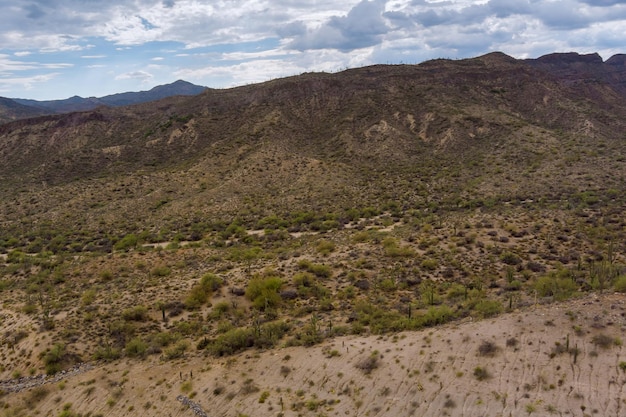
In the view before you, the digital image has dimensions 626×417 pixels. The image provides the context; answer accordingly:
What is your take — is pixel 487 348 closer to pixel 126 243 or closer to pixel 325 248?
pixel 325 248

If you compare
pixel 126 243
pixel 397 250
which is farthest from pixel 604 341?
pixel 126 243

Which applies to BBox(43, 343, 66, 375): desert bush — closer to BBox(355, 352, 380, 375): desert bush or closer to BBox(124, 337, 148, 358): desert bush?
BBox(124, 337, 148, 358): desert bush

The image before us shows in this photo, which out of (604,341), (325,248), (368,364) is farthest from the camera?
(325,248)

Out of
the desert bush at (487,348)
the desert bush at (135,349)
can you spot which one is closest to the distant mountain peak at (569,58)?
the desert bush at (487,348)

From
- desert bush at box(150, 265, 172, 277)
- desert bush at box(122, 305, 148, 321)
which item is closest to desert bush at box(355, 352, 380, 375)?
desert bush at box(122, 305, 148, 321)

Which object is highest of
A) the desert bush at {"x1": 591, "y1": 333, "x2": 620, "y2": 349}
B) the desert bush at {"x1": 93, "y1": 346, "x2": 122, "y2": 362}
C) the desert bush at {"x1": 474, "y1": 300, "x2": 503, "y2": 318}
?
the desert bush at {"x1": 591, "y1": 333, "x2": 620, "y2": 349}

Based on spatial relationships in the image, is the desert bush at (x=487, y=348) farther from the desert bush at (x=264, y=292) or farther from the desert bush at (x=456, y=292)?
the desert bush at (x=264, y=292)

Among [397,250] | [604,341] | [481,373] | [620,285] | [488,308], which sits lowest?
[397,250]
